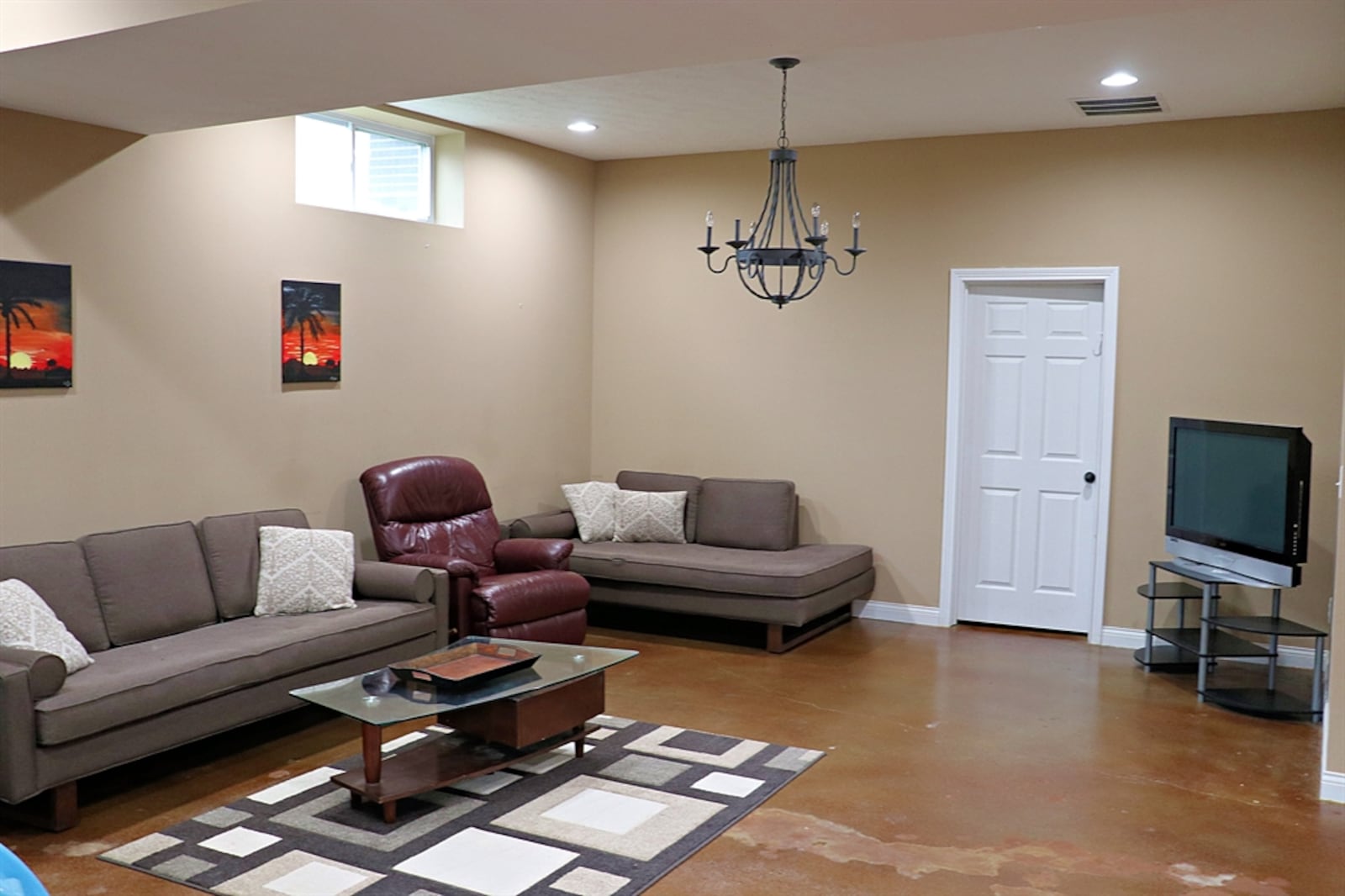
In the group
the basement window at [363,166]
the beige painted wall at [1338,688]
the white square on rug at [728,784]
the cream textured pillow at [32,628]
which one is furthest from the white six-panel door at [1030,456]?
the cream textured pillow at [32,628]

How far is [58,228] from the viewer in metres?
4.50

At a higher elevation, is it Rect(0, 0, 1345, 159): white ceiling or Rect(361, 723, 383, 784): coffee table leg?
Rect(0, 0, 1345, 159): white ceiling

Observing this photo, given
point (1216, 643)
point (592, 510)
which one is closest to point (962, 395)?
point (1216, 643)

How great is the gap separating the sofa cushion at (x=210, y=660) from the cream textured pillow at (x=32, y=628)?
0.08 m

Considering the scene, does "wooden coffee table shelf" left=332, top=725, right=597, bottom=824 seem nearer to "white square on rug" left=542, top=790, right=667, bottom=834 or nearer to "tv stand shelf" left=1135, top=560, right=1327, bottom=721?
"white square on rug" left=542, top=790, right=667, bottom=834

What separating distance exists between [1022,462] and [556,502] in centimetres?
276

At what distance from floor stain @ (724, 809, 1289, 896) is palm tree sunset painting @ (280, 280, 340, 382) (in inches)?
120

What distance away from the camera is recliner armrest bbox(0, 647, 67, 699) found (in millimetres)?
3488

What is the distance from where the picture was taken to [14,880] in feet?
4.98

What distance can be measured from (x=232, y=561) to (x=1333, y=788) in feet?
13.7

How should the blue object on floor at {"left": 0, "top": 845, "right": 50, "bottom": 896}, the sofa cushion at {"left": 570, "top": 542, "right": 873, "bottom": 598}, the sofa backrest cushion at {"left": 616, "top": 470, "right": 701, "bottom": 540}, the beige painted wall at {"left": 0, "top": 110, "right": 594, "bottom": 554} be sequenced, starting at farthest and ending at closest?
the sofa backrest cushion at {"left": 616, "top": 470, "right": 701, "bottom": 540}, the sofa cushion at {"left": 570, "top": 542, "right": 873, "bottom": 598}, the beige painted wall at {"left": 0, "top": 110, "right": 594, "bottom": 554}, the blue object on floor at {"left": 0, "top": 845, "right": 50, "bottom": 896}

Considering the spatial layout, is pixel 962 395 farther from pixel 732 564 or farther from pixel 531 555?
pixel 531 555

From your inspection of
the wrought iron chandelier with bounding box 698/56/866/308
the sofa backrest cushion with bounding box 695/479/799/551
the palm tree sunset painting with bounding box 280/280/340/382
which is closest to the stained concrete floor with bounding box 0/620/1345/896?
the sofa backrest cushion with bounding box 695/479/799/551

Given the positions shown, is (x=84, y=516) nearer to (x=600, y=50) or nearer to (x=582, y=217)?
(x=600, y=50)
